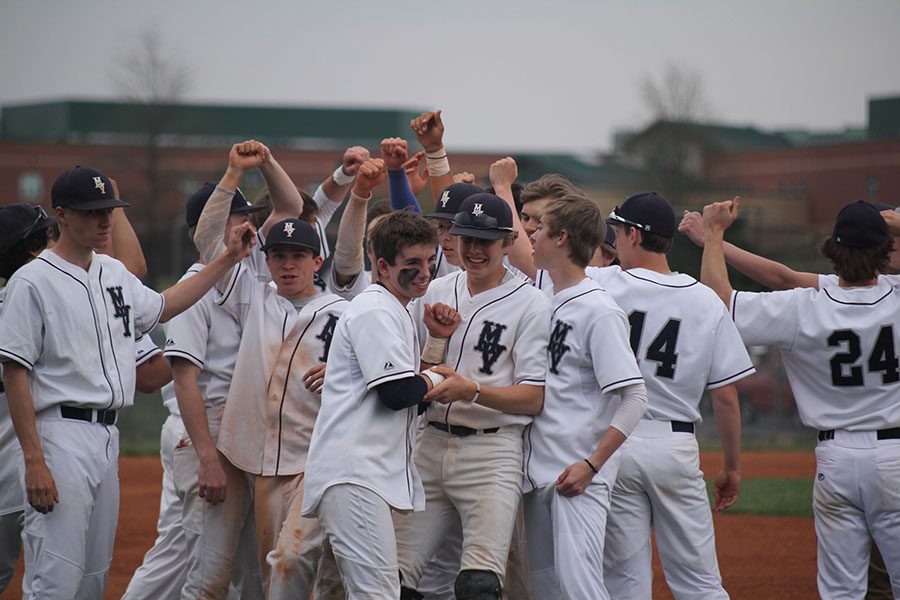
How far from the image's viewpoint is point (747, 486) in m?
13.6

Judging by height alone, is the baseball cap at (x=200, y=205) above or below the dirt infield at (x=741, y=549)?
above

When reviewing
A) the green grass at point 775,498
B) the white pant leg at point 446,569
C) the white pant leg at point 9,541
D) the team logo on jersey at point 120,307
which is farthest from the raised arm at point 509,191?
the green grass at point 775,498

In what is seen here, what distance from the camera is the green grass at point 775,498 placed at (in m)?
12.0

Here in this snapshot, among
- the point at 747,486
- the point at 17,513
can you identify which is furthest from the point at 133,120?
the point at 17,513

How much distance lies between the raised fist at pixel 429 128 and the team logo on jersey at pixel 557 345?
4.93ft

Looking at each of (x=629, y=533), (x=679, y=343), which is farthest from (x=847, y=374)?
(x=629, y=533)

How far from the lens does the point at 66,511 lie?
498cm

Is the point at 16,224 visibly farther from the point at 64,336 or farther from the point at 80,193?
the point at 64,336

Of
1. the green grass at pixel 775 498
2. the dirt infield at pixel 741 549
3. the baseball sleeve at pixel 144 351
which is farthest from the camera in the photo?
the green grass at pixel 775 498

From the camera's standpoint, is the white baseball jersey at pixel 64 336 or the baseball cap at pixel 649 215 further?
the baseball cap at pixel 649 215

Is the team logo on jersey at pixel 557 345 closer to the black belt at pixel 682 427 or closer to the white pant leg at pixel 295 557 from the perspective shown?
the black belt at pixel 682 427

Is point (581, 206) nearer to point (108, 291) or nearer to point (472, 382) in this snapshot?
point (472, 382)

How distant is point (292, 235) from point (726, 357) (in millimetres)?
2185

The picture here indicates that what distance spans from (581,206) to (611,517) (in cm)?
147
